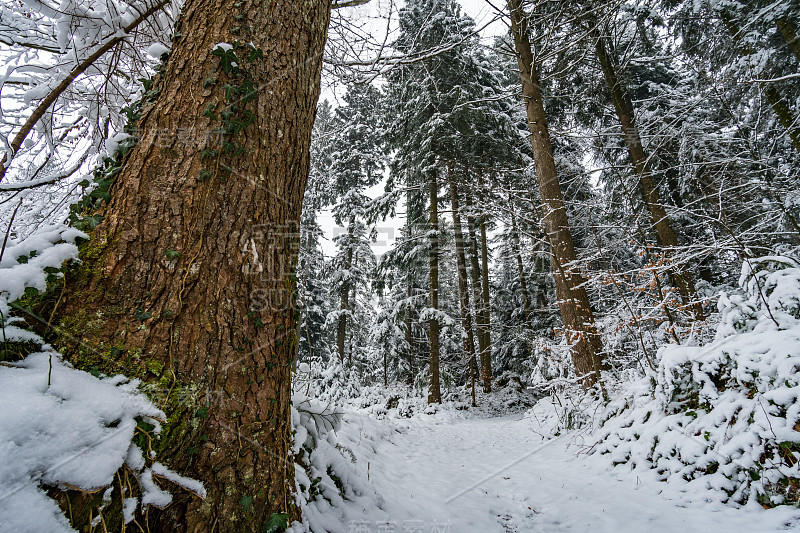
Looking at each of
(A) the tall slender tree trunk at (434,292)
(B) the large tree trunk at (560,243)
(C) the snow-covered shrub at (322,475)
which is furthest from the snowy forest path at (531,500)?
(A) the tall slender tree trunk at (434,292)

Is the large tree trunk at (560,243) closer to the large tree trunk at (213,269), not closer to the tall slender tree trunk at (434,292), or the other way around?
the large tree trunk at (213,269)

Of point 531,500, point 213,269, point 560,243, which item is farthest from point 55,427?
point 560,243

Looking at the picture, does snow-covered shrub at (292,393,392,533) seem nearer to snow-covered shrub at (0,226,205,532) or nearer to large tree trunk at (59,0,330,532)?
large tree trunk at (59,0,330,532)

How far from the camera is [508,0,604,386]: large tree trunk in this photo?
180 inches

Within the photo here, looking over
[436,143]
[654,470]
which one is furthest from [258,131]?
[436,143]

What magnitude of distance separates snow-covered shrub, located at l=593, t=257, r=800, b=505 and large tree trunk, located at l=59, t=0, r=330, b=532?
2.70 metres

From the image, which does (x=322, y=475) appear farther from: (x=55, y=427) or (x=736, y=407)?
(x=736, y=407)

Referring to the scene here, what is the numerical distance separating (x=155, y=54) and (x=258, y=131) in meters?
0.70

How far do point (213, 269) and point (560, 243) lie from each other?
16.2 ft

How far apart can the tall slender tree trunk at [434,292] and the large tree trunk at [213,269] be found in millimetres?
8379

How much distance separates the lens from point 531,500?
2.54 meters

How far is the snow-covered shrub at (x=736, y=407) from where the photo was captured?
6.47ft

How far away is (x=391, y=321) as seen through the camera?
12.1 metres

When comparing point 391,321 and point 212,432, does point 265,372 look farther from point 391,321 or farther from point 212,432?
point 391,321
